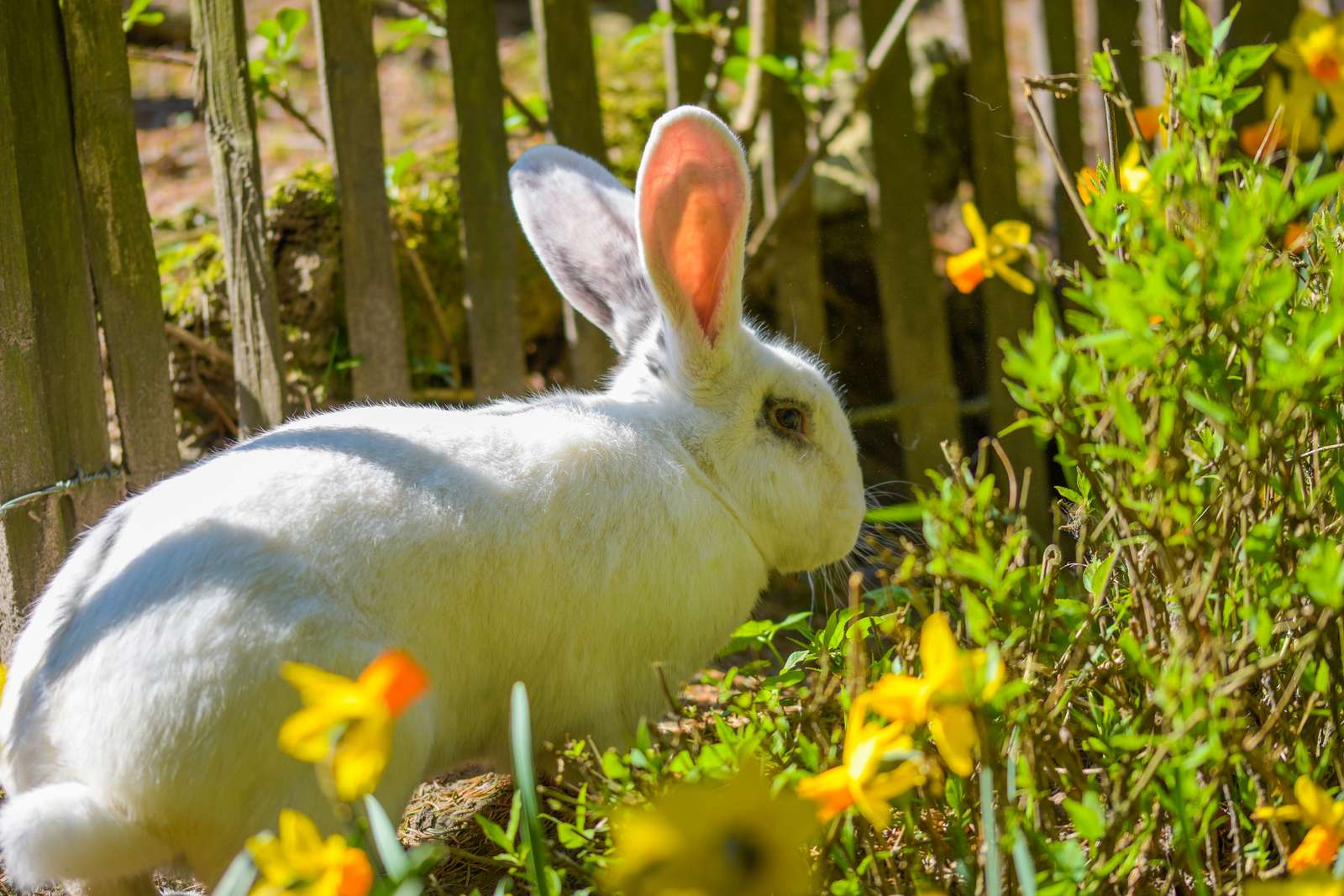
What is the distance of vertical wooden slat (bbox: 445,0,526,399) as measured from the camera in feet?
13.7

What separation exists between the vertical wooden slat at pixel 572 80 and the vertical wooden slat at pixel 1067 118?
1759 millimetres

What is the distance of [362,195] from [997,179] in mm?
2366

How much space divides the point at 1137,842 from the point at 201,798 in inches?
56.3

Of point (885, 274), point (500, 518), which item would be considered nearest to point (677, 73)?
point (885, 274)

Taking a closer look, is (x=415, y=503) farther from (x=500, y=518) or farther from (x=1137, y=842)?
(x=1137, y=842)

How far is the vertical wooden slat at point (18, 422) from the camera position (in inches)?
117

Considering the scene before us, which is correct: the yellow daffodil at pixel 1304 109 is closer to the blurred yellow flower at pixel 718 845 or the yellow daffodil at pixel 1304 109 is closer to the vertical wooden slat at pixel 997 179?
the blurred yellow flower at pixel 718 845

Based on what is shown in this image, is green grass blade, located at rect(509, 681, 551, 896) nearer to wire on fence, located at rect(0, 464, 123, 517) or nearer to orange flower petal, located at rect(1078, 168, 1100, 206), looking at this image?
orange flower petal, located at rect(1078, 168, 1100, 206)

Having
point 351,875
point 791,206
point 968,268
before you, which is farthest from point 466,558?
point 791,206

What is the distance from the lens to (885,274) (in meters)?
4.96

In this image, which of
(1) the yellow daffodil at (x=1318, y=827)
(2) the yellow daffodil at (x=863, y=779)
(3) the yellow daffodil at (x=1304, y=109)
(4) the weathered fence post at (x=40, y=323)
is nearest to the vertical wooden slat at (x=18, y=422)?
(4) the weathered fence post at (x=40, y=323)

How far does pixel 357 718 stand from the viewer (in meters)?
1.62

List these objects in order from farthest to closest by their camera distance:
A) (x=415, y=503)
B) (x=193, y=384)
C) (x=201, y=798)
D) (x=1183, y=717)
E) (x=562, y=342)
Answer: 1. (x=562, y=342)
2. (x=193, y=384)
3. (x=415, y=503)
4. (x=201, y=798)
5. (x=1183, y=717)

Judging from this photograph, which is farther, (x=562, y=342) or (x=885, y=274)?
(x=562, y=342)
